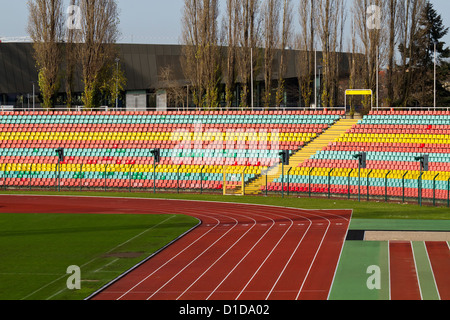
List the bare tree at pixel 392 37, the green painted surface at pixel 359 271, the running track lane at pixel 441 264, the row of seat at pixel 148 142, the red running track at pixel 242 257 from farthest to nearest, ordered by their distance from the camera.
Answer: the bare tree at pixel 392 37
the row of seat at pixel 148 142
the red running track at pixel 242 257
the running track lane at pixel 441 264
the green painted surface at pixel 359 271

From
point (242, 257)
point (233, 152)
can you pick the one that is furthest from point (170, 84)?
point (242, 257)

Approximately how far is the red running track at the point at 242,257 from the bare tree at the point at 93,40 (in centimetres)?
2531

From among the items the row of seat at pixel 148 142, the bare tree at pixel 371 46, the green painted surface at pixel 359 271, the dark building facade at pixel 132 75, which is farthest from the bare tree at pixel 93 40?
the green painted surface at pixel 359 271

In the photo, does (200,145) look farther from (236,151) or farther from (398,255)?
(398,255)

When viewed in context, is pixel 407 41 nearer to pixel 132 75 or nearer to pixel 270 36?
pixel 270 36

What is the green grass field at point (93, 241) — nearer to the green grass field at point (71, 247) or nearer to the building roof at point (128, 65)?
the green grass field at point (71, 247)

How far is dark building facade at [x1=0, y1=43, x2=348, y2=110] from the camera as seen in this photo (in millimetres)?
70250

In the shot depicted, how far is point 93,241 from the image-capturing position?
85.6 ft

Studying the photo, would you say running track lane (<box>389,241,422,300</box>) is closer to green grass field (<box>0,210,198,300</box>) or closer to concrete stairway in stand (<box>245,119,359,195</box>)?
green grass field (<box>0,210,198,300</box>)

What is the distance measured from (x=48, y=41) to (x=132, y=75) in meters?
13.9

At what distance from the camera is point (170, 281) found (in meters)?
19.7

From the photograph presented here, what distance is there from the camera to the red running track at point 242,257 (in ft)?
60.8
